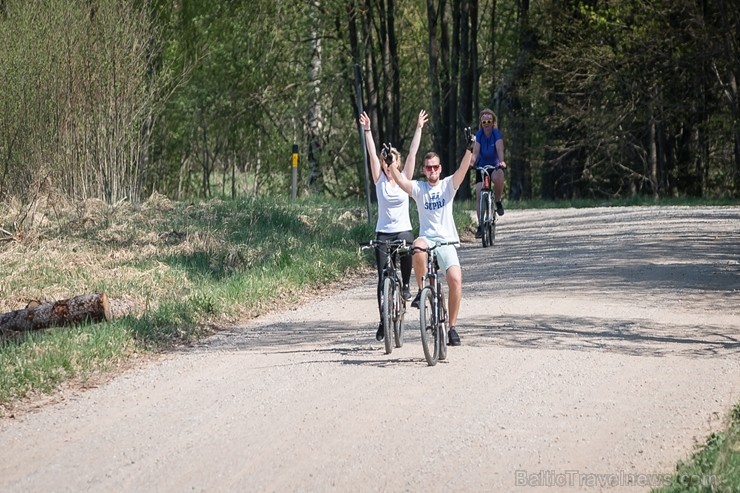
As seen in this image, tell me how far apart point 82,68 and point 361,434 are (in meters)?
17.4

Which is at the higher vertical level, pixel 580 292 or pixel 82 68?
pixel 82 68

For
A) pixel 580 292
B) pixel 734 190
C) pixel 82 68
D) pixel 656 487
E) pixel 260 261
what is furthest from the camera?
pixel 734 190

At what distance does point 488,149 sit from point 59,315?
8505mm

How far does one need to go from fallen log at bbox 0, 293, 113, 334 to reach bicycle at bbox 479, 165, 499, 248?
8.11m

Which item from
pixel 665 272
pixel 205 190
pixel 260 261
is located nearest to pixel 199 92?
pixel 205 190

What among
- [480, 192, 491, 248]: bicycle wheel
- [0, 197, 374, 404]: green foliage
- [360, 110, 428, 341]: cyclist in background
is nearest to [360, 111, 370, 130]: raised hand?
[360, 110, 428, 341]: cyclist in background

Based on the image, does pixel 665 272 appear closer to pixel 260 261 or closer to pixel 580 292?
pixel 580 292

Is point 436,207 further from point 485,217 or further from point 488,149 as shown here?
point 485,217

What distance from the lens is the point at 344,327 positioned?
42.8ft

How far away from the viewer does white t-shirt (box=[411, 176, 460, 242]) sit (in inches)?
438

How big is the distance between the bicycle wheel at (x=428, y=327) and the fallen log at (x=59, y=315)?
11.6 feet

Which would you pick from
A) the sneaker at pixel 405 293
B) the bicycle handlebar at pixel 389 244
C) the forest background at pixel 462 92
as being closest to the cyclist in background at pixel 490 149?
the sneaker at pixel 405 293

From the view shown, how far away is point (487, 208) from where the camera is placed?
19.8 m

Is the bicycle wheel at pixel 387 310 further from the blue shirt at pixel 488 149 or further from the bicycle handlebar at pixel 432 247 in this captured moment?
the blue shirt at pixel 488 149
